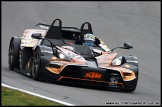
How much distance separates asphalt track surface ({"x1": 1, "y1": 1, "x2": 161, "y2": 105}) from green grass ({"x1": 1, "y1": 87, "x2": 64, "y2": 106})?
51cm

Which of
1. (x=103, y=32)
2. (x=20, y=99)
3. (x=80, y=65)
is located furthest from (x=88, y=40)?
(x=103, y=32)

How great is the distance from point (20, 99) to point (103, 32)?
1358 cm

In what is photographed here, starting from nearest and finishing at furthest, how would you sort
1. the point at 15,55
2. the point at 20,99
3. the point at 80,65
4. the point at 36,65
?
1. the point at 20,99
2. the point at 80,65
3. the point at 36,65
4. the point at 15,55

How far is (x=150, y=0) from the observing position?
94.2 feet

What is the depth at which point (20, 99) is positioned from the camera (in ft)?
32.3

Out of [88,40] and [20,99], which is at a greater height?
[88,40]

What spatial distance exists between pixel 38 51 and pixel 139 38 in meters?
9.58

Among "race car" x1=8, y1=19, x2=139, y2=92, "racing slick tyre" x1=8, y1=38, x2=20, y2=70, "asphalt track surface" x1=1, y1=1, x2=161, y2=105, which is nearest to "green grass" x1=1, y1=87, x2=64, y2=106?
"asphalt track surface" x1=1, y1=1, x2=161, y2=105

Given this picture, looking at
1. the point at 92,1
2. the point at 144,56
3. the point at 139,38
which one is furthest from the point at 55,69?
the point at 92,1

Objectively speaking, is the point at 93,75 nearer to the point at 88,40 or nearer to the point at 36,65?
the point at 36,65

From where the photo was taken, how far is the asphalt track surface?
11719 millimetres

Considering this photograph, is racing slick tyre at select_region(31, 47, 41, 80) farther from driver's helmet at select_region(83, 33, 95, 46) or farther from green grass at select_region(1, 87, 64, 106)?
green grass at select_region(1, 87, 64, 106)

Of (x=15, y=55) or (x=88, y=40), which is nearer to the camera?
(x=88, y=40)

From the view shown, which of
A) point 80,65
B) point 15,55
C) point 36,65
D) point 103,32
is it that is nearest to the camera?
point 80,65
